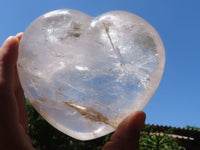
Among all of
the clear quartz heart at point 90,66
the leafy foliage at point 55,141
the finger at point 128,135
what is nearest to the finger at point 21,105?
the clear quartz heart at point 90,66

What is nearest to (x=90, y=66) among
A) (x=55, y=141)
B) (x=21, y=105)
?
(x=21, y=105)

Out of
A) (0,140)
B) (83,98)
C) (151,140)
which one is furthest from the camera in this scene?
(151,140)

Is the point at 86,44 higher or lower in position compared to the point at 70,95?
higher

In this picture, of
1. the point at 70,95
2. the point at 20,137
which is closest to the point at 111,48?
the point at 70,95

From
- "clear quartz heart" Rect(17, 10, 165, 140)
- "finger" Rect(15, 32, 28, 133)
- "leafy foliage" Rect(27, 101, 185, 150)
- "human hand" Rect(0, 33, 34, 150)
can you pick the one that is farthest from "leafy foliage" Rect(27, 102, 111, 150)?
"human hand" Rect(0, 33, 34, 150)

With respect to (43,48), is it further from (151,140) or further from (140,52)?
(151,140)

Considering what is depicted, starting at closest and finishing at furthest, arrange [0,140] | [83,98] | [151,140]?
[0,140] → [83,98] → [151,140]

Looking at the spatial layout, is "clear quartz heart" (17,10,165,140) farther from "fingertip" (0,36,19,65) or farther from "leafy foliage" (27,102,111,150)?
"leafy foliage" (27,102,111,150)
